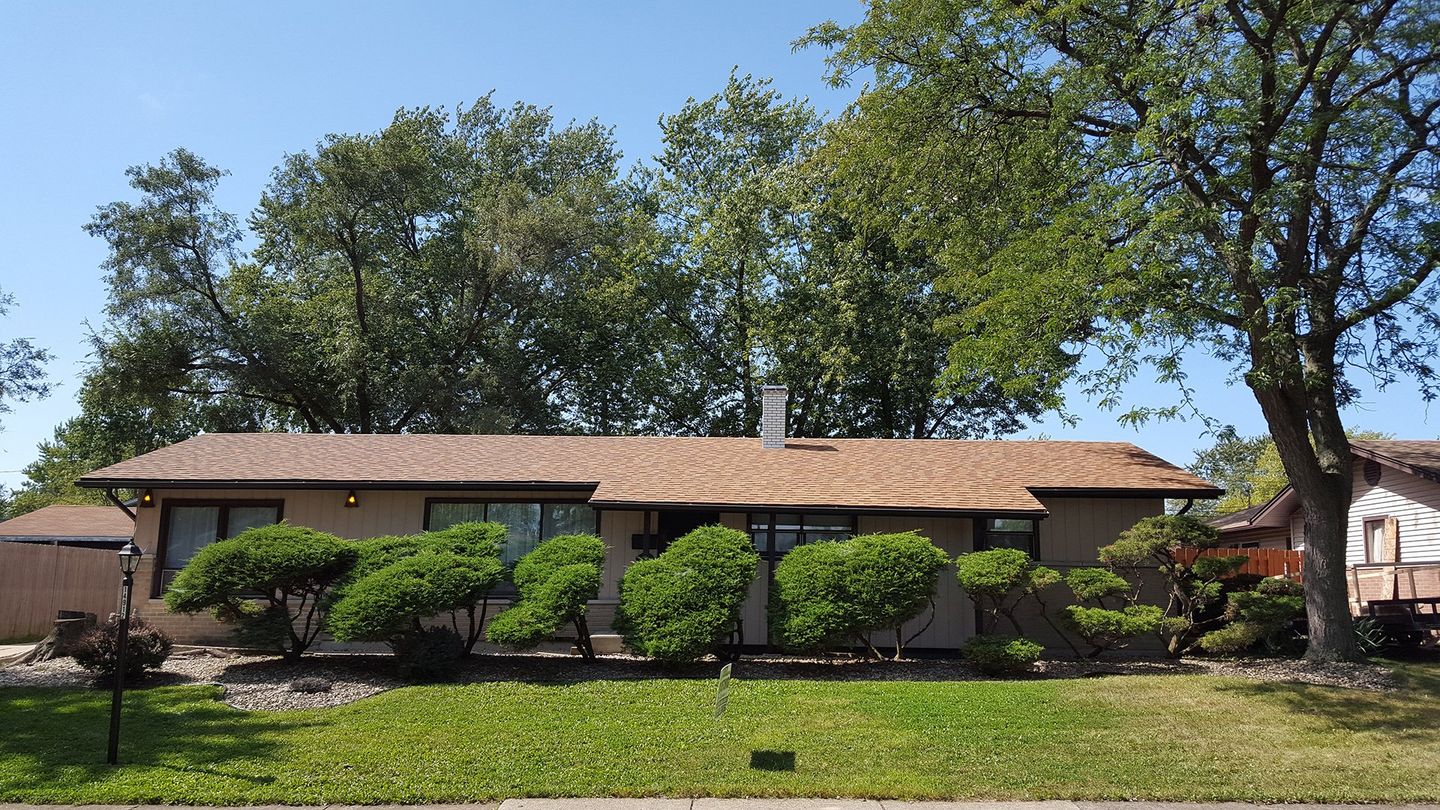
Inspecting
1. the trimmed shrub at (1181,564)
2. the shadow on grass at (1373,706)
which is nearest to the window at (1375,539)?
the trimmed shrub at (1181,564)

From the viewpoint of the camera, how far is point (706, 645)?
12125 millimetres

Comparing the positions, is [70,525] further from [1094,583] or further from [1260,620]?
[1260,620]

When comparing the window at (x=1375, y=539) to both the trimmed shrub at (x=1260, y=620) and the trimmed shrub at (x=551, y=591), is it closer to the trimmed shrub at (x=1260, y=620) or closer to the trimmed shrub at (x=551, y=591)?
the trimmed shrub at (x=1260, y=620)

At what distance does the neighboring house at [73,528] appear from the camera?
27.7 meters

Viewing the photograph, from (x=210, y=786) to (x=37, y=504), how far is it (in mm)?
51703

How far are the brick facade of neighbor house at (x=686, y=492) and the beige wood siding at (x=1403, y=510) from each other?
5.33 m

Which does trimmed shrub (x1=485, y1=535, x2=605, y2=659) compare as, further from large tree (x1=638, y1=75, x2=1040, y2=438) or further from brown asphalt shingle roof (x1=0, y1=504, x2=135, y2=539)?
brown asphalt shingle roof (x1=0, y1=504, x2=135, y2=539)

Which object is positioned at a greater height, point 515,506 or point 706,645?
point 515,506

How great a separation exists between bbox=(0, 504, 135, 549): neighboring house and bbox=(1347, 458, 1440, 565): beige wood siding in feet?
102

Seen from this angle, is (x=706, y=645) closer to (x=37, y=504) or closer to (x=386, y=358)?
(x=386, y=358)

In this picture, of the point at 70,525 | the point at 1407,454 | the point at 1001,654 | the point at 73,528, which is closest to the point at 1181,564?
the point at 1001,654

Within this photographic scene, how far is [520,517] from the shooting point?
16438mm

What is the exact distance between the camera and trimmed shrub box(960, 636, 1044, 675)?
1241 centimetres

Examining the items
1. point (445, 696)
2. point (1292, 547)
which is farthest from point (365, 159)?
point (1292, 547)
